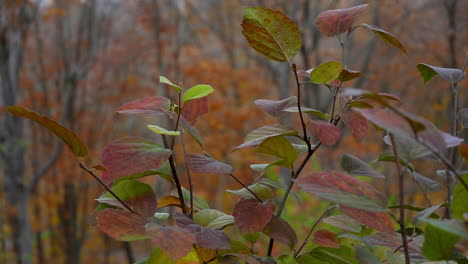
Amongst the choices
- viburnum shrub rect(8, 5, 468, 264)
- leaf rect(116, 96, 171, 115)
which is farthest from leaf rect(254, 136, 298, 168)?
leaf rect(116, 96, 171, 115)

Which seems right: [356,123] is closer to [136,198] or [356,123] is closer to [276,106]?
[276,106]

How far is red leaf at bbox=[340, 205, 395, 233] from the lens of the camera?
0.39 metres

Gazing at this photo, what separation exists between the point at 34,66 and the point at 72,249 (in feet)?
10.3

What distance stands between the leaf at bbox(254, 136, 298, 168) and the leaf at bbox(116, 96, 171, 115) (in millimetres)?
109

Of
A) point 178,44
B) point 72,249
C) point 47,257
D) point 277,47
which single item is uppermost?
point 277,47

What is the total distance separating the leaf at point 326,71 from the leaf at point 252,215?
133 mm

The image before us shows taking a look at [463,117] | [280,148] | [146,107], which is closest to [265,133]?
[280,148]

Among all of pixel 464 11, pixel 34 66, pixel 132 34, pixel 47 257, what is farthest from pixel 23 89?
pixel 464 11

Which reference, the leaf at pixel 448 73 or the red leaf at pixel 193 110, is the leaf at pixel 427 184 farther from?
the red leaf at pixel 193 110

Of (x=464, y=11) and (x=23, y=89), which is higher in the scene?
(x=464, y=11)

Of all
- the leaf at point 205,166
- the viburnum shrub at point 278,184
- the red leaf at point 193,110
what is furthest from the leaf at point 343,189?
the red leaf at point 193,110

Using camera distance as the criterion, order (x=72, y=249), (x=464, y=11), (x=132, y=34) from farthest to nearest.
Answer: (x=132, y=34)
(x=72, y=249)
(x=464, y=11)

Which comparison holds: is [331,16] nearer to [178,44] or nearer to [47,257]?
[178,44]

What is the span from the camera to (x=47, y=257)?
826 centimetres
